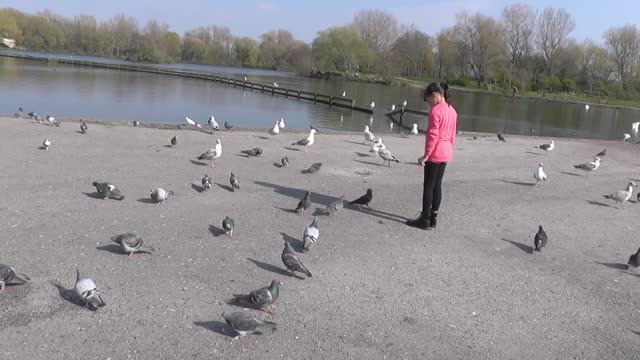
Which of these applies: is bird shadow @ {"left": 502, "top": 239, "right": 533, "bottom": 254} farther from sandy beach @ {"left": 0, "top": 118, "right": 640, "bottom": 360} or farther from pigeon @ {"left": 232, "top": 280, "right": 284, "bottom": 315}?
pigeon @ {"left": 232, "top": 280, "right": 284, "bottom": 315}

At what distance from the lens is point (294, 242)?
733 centimetres

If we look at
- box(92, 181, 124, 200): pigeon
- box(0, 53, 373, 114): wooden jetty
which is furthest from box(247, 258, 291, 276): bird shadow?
box(0, 53, 373, 114): wooden jetty

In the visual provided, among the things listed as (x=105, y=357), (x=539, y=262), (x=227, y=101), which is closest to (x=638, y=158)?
(x=539, y=262)

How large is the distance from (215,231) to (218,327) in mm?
2760

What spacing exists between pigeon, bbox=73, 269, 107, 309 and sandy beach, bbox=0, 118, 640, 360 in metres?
0.09

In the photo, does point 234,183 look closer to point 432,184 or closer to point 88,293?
point 432,184

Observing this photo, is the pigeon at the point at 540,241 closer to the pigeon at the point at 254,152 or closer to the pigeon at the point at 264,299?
the pigeon at the point at 264,299

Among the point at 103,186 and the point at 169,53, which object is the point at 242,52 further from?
the point at 103,186

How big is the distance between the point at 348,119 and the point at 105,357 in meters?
30.8

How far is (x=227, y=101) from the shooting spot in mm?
42781

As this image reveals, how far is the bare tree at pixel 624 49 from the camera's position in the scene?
84125 mm

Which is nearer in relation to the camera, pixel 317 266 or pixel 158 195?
pixel 317 266

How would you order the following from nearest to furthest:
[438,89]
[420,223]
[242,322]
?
1. [242,322]
2. [438,89]
3. [420,223]

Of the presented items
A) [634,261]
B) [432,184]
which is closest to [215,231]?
[432,184]
